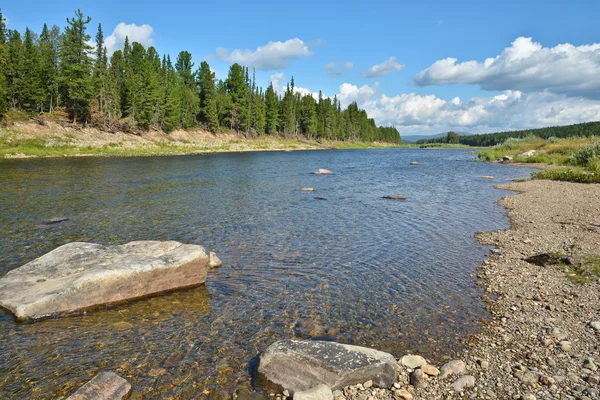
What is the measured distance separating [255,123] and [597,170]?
106 m

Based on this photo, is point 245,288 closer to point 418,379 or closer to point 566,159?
point 418,379

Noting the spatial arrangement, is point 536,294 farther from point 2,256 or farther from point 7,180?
point 7,180

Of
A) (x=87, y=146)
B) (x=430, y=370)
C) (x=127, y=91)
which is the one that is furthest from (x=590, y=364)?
(x=127, y=91)

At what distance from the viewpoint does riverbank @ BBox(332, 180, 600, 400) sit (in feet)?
18.2

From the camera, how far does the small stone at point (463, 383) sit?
5.62 metres

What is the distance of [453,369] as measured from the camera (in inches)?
240

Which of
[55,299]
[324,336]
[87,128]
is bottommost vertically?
[324,336]

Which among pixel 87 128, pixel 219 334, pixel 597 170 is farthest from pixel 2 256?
pixel 87 128

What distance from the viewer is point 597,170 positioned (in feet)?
103

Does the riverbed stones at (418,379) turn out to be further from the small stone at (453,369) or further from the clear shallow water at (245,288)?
the clear shallow water at (245,288)

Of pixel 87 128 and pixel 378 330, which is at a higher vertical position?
pixel 87 128

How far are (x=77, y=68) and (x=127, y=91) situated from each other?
16.6 metres

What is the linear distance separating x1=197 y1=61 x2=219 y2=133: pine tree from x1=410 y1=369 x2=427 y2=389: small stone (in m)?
110

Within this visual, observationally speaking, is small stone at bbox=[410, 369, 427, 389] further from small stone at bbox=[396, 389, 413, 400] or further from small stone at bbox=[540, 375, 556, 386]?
small stone at bbox=[540, 375, 556, 386]
